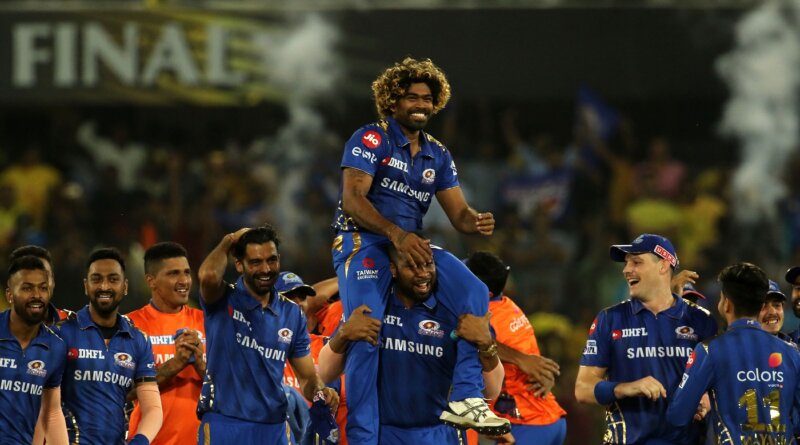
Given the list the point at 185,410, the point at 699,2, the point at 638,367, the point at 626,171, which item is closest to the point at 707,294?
the point at 626,171

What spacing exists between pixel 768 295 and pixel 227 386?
3671 millimetres

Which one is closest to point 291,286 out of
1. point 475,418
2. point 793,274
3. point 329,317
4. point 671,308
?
point 329,317

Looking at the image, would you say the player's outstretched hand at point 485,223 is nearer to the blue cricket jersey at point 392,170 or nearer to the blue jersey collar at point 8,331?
the blue cricket jersey at point 392,170

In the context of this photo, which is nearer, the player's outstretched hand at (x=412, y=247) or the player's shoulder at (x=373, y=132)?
the player's outstretched hand at (x=412, y=247)

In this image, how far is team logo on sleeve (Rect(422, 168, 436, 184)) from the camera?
822cm

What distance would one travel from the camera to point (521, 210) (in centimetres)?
1593

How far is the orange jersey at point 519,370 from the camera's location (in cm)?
973

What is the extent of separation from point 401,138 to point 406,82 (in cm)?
36

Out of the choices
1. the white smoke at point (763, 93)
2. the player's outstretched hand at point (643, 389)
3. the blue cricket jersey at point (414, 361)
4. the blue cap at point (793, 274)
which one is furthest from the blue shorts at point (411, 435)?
the white smoke at point (763, 93)

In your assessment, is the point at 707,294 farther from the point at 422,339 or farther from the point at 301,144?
the point at 422,339

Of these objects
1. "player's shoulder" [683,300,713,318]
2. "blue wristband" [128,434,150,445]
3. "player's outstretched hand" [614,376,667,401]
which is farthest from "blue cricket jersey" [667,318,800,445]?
"blue wristband" [128,434,150,445]

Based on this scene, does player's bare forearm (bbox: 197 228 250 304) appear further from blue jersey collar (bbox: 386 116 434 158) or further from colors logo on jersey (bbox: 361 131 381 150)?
blue jersey collar (bbox: 386 116 434 158)

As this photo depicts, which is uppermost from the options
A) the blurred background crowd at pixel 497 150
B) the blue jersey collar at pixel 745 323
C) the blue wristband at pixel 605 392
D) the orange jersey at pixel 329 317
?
the blurred background crowd at pixel 497 150

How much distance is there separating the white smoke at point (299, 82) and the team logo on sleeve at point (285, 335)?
7.85 metres
